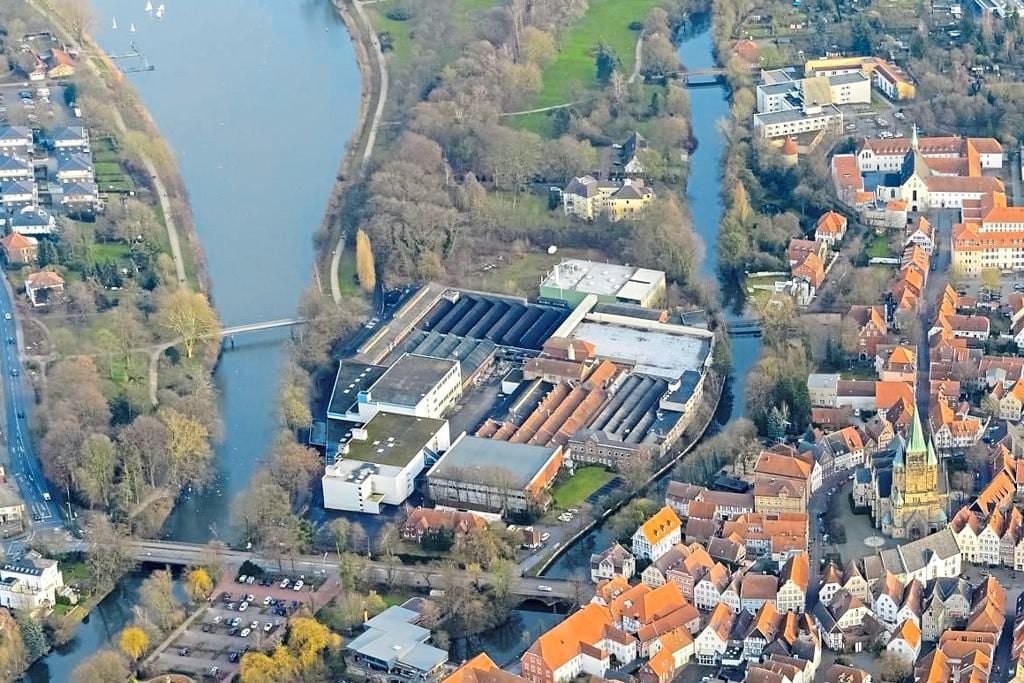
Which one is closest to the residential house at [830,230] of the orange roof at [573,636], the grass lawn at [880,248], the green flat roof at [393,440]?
the grass lawn at [880,248]

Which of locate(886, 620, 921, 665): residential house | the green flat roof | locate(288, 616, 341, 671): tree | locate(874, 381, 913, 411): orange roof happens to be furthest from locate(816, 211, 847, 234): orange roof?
locate(288, 616, 341, 671): tree

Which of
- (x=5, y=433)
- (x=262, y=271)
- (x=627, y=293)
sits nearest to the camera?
(x=5, y=433)

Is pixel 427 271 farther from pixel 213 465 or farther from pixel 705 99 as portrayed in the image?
pixel 705 99

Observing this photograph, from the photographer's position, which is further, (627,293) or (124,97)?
(124,97)

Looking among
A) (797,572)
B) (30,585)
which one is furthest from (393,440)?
(797,572)

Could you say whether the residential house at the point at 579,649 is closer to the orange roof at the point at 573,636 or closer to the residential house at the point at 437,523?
the orange roof at the point at 573,636

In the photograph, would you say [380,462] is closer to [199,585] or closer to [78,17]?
[199,585]

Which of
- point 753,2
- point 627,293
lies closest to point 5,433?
point 627,293
